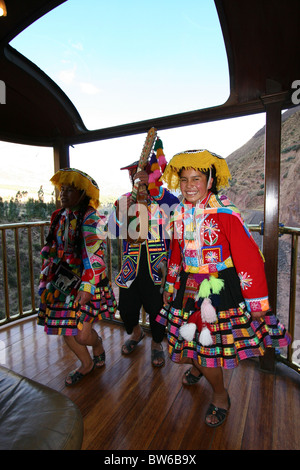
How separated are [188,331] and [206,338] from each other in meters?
0.10

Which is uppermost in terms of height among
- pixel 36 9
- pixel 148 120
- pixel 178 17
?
pixel 178 17

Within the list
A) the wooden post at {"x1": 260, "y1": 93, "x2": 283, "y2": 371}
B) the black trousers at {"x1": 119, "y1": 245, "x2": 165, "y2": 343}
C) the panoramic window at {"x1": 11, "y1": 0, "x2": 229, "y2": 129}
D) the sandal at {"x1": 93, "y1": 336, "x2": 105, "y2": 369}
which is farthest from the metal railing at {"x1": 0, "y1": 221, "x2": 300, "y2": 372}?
the panoramic window at {"x1": 11, "y1": 0, "x2": 229, "y2": 129}

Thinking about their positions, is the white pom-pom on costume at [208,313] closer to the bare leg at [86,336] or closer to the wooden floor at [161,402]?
the wooden floor at [161,402]

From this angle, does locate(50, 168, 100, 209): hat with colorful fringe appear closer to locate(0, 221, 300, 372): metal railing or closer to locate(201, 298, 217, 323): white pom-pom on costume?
locate(0, 221, 300, 372): metal railing

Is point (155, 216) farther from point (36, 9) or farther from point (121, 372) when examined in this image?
point (36, 9)

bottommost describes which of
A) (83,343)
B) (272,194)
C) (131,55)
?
(83,343)

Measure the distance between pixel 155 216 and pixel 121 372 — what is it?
1187mm

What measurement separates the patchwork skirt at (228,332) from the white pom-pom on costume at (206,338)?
0.12ft

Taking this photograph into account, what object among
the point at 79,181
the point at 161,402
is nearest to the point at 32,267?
the point at 79,181

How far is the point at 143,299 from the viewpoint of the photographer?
1.91 m

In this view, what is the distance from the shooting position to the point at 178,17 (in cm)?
178

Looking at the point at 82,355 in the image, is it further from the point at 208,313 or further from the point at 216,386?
the point at 208,313
